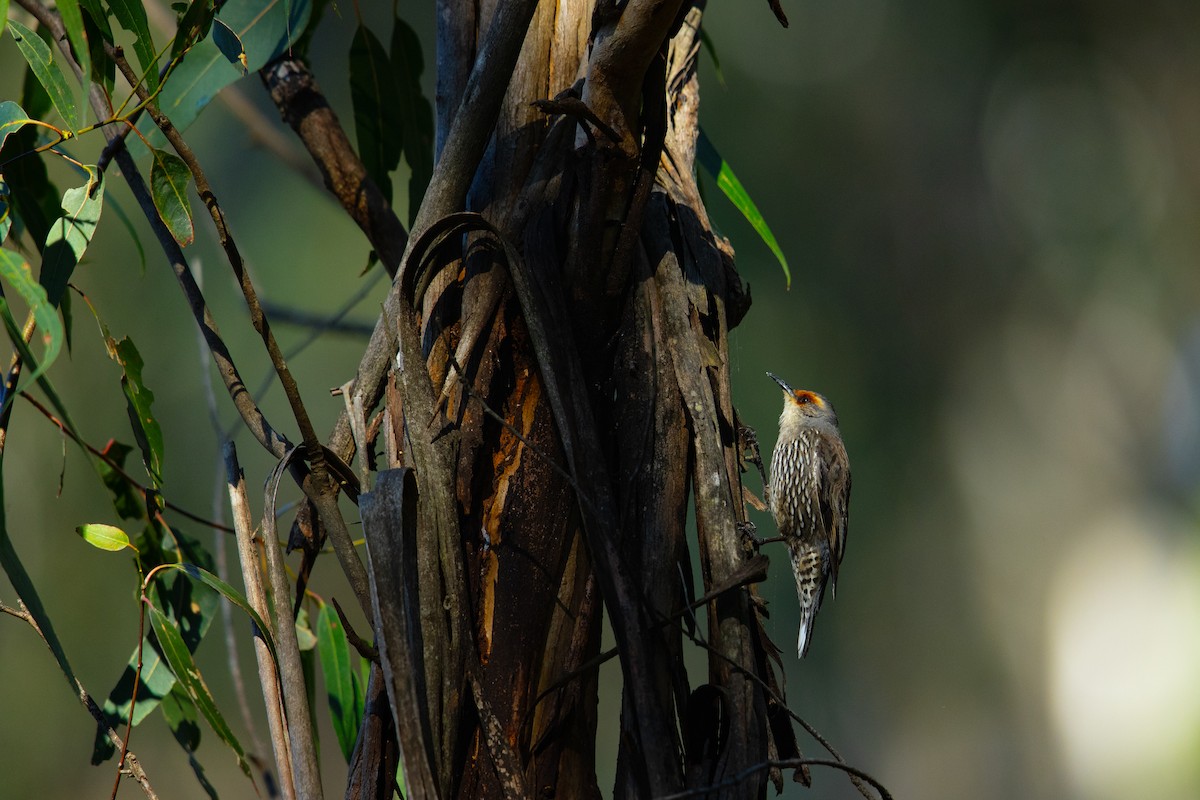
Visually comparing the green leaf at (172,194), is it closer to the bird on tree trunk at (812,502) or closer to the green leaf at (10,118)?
the green leaf at (10,118)

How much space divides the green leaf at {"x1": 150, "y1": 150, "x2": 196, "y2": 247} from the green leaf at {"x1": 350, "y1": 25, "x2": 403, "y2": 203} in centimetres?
80

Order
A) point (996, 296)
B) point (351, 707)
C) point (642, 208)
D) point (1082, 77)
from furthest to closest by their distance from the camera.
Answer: point (996, 296) → point (1082, 77) → point (351, 707) → point (642, 208)

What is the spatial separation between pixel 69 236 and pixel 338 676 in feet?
2.60

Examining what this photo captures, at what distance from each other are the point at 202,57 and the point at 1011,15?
8382mm

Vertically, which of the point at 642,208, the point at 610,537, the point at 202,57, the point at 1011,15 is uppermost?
the point at 1011,15

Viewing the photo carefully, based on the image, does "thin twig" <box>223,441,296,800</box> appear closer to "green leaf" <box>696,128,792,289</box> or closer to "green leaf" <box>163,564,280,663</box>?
"green leaf" <box>163,564,280,663</box>

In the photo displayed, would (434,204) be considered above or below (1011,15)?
below

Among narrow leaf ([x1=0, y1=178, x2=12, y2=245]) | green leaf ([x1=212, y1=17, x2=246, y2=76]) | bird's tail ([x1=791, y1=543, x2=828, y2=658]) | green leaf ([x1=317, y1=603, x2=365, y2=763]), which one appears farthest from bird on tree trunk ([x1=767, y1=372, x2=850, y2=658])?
narrow leaf ([x1=0, y1=178, x2=12, y2=245])

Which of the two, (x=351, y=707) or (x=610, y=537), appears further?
(x=351, y=707)

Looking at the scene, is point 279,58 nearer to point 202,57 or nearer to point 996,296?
point 202,57

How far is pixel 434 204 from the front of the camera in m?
1.16

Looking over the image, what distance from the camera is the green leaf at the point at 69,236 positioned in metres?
1.14

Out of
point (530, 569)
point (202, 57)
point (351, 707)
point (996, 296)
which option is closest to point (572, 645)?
point (530, 569)

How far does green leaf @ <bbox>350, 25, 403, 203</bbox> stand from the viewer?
1.94 metres
